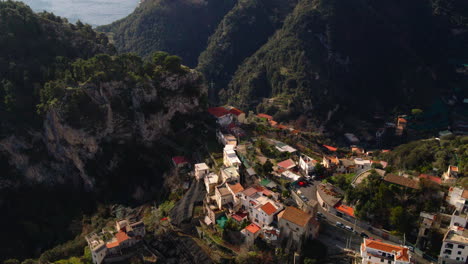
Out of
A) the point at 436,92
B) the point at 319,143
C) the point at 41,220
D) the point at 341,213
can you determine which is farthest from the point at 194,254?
the point at 436,92

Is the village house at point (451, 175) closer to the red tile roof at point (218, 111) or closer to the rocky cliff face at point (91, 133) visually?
the red tile roof at point (218, 111)

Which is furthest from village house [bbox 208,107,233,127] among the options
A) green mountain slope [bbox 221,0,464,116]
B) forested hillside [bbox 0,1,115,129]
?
green mountain slope [bbox 221,0,464,116]

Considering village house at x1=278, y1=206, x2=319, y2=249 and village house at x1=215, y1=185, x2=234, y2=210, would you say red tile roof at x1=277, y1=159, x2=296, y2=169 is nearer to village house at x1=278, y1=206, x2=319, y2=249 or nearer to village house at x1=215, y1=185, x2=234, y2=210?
village house at x1=215, y1=185, x2=234, y2=210

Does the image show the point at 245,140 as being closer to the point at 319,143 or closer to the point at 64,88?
the point at 319,143

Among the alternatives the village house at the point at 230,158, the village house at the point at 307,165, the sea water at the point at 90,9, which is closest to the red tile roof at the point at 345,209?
the village house at the point at 307,165

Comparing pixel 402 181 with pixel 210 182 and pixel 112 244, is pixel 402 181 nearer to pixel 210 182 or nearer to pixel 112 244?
pixel 210 182

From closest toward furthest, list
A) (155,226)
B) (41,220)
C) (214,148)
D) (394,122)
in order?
(155,226)
(41,220)
(214,148)
(394,122)

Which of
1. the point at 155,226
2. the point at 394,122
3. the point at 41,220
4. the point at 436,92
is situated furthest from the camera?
the point at 436,92

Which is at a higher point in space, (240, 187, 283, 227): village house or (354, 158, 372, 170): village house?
(354, 158, 372, 170): village house
